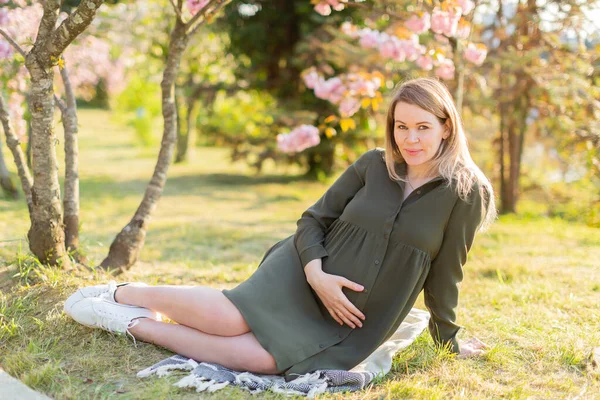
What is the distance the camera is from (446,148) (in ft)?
7.29

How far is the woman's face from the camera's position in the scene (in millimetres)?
2152

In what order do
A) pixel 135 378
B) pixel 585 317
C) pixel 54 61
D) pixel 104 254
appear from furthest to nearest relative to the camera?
1. pixel 104 254
2. pixel 585 317
3. pixel 54 61
4. pixel 135 378

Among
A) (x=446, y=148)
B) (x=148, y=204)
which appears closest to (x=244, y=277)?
(x=148, y=204)

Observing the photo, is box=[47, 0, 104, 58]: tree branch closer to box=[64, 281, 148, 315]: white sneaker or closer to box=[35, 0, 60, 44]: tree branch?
box=[35, 0, 60, 44]: tree branch

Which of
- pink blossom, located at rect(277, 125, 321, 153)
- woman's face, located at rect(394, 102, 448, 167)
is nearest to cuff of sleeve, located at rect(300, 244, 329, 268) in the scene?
woman's face, located at rect(394, 102, 448, 167)

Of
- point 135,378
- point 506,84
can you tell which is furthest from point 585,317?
point 506,84

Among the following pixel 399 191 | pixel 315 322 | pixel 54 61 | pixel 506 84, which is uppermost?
pixel 506 84

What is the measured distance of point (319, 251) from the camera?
2.23 metres

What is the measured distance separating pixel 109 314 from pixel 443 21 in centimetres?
272

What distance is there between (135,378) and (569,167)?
23.3ft

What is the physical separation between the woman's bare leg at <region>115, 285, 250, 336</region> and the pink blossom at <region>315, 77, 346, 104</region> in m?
2.82

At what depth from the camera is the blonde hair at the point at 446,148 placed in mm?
2137

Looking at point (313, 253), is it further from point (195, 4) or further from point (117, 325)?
point (195, 4)

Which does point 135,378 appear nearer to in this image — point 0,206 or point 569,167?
point 0,206
